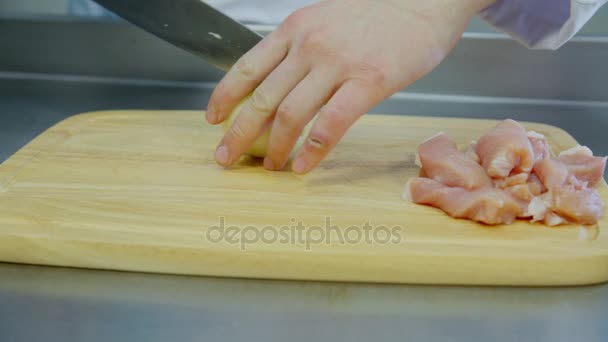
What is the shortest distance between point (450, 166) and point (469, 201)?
0.12m

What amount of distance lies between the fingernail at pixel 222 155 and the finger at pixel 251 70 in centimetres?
9

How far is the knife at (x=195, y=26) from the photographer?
5.35ft

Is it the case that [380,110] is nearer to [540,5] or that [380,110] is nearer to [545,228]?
[540,5]

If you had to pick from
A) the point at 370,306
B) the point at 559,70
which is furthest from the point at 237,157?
the point at 559,70

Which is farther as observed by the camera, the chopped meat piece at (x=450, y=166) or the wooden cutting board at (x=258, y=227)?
the chopped meat piece at (x=450, y=166)


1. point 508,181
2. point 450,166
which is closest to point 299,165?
point 450,166

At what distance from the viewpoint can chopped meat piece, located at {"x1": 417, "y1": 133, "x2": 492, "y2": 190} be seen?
1.40 m

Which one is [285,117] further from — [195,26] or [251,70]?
[195,26]

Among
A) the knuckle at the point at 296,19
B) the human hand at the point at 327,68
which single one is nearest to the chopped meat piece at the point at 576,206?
the human hand at the point at 327,68

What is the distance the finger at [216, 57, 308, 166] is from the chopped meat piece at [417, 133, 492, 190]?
12.5 inches

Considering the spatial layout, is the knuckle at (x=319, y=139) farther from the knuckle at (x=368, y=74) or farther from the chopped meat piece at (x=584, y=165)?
the chopped meat piece at (x=584, y=165)

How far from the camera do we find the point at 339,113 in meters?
1.40

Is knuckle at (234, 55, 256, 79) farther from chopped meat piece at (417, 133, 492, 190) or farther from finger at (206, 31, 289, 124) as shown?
chopped meat piece at (417, 133, 492, 190)

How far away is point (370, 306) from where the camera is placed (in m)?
1.18
